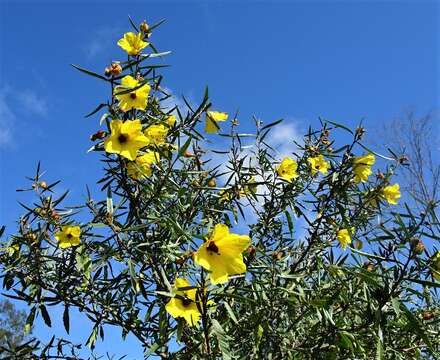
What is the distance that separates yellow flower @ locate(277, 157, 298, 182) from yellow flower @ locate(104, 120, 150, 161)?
76 cm

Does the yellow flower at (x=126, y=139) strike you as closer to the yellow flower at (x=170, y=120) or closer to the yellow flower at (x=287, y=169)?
the yellow flower at (x=170, y=120)

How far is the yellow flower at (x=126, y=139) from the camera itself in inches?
65.1

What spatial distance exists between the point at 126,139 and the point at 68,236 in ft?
1.51

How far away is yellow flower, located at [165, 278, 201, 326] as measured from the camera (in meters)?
1.51

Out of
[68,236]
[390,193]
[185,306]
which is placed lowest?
[185,306]

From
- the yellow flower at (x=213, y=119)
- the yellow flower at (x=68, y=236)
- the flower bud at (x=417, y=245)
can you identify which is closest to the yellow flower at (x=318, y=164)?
the yellow flower at (x=213, y=119)

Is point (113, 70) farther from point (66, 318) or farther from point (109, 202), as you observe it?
point (66, 318)

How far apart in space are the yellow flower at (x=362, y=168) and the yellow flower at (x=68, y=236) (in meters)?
1.15

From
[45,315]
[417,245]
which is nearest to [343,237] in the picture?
[417,245]

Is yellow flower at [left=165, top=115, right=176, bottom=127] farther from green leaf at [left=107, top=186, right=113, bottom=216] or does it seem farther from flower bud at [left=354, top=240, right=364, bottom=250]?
flower bud at [left=354, top=240, right=364, bottom=250]

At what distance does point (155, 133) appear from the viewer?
185 cm

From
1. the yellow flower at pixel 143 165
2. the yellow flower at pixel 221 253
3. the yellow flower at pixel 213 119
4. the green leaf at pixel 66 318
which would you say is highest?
the yellow flower at pixel 213 119

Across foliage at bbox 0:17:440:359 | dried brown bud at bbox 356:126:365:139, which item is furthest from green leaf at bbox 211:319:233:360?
dried brown bud at bbox 356:126:365:139

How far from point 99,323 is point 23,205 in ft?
1.87
